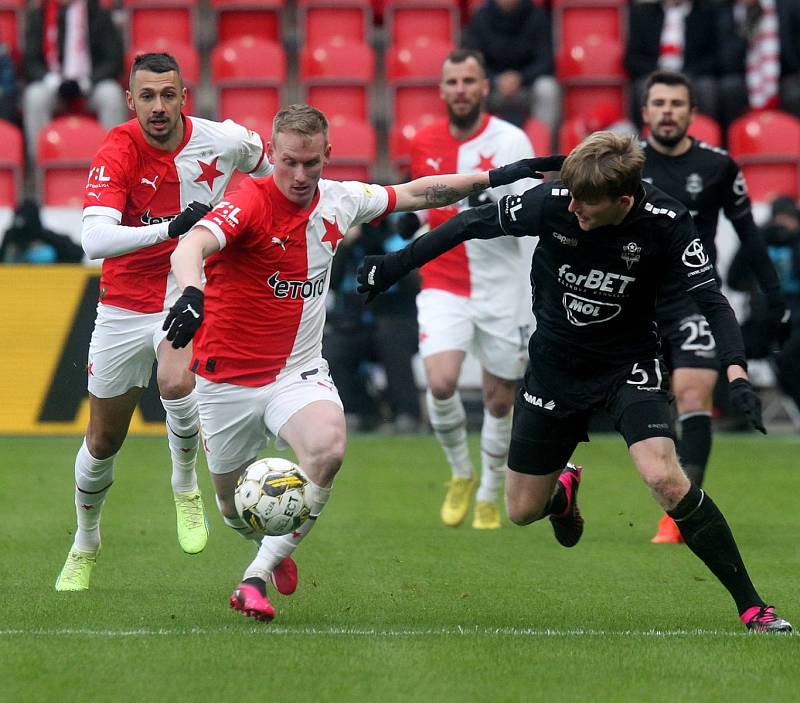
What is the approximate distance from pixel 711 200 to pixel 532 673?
4244 mm

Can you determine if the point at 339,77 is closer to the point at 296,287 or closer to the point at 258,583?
the point at 296,287

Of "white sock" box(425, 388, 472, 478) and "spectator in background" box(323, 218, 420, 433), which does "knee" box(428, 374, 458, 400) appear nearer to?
"white sock" box(425, 388, 472, 478)

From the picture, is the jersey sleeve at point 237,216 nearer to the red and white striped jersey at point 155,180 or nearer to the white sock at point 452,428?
the red and white striped jersey at point 155,180

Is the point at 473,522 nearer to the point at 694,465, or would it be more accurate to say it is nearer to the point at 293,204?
the point at 694,465

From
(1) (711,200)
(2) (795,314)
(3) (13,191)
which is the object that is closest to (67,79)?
(3) (13,191)

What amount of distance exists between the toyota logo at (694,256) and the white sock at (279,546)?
1.75m

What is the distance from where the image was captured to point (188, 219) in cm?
679

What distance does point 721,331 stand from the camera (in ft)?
20.3

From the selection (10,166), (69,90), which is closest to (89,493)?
(10,166)

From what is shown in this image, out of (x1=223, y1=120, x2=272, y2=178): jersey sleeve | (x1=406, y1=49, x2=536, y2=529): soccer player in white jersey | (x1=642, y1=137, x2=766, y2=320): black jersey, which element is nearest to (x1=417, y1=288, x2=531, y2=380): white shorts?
(x1=406, y1=49, x2=536, y2=529): soccer player in white jersey

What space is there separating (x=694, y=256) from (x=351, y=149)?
A: 34.4ft

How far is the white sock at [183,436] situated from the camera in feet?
24.5

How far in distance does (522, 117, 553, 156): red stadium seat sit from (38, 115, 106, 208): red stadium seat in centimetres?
441

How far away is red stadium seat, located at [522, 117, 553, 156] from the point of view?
16031 mm
